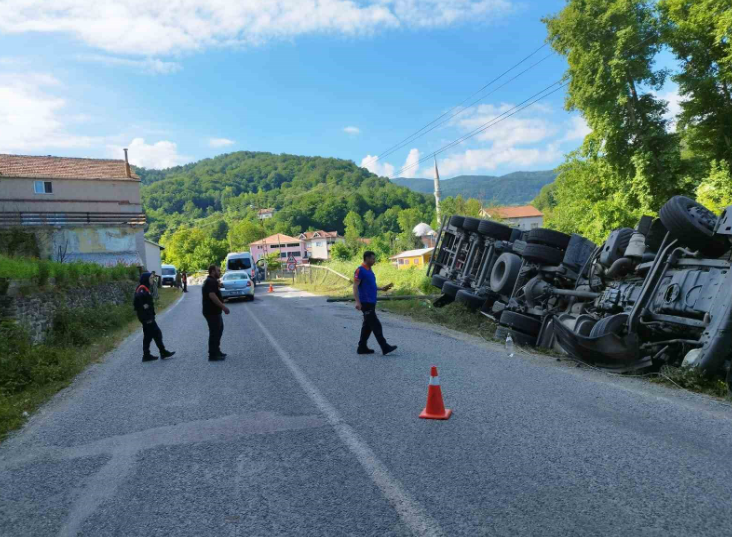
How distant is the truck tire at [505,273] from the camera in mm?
11734

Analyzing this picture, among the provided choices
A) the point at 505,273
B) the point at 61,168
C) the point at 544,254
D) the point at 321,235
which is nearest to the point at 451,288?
the point at 505,273

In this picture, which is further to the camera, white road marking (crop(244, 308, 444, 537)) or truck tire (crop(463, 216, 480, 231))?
truck tire (crop(463, 216, 480, 231))

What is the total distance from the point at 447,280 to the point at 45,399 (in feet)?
31.2

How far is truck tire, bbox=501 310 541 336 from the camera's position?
32.3ft

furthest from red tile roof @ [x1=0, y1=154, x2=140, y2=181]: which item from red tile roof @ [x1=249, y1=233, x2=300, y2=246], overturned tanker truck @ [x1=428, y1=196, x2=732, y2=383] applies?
red tile roof @ [x1=249, y1=233, x2=300, y2=246]

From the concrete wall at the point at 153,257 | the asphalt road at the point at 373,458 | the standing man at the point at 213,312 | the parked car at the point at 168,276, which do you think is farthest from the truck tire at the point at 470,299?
the concrete wall at the point at 153,257

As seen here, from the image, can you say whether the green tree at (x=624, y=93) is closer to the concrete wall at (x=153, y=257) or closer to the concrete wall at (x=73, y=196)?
the concrete wall at (x=73, y=196)

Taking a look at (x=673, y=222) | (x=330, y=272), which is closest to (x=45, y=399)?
(x=673, y=222)

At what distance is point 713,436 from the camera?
4.50m

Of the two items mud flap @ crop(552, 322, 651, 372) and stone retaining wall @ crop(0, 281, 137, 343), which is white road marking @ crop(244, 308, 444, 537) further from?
stone retaining wall @ crop(0, 281, 137, 343)

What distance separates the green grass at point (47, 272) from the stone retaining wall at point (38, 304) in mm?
242

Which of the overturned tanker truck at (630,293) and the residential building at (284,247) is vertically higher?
the overturned tanker truck at (630,293)

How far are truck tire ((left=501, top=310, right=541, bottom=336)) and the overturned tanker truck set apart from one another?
0.02 meters

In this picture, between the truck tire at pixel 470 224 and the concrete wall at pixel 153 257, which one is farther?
the concrete wall at pixel 153 257
